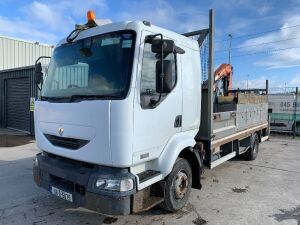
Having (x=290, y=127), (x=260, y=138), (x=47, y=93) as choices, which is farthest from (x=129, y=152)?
(x=290, y=127)

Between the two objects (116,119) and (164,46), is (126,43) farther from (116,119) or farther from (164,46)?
(116,119)

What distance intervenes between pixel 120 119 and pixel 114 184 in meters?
0.74

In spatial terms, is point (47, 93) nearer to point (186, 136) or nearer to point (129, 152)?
point (129, 152)

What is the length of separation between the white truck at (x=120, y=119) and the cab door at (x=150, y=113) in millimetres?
12

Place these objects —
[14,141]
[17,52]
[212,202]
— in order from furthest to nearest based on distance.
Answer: [17,52], [14,141], [212,202]

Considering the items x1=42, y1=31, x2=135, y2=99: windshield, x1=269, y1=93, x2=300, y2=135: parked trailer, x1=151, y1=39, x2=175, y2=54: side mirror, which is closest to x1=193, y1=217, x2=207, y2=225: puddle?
x1=42, y1=31, x2=135, y2=99: windshield

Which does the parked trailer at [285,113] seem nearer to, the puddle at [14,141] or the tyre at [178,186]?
the puddle at [14,141]

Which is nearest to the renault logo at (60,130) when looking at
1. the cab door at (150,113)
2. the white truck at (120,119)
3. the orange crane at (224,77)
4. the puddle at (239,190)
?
the white truck at (120,119)

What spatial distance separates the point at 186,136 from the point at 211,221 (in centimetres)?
130

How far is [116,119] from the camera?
337 cm

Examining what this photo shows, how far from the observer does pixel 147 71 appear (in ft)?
12.3

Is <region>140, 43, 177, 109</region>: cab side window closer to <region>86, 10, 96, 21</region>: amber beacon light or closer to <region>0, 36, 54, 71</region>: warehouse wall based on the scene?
<region>86, 10, 96, 21</region>: amber beacon light

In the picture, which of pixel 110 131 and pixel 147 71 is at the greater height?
pixel 147 71

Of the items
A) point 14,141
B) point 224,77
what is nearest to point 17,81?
point 14,141
